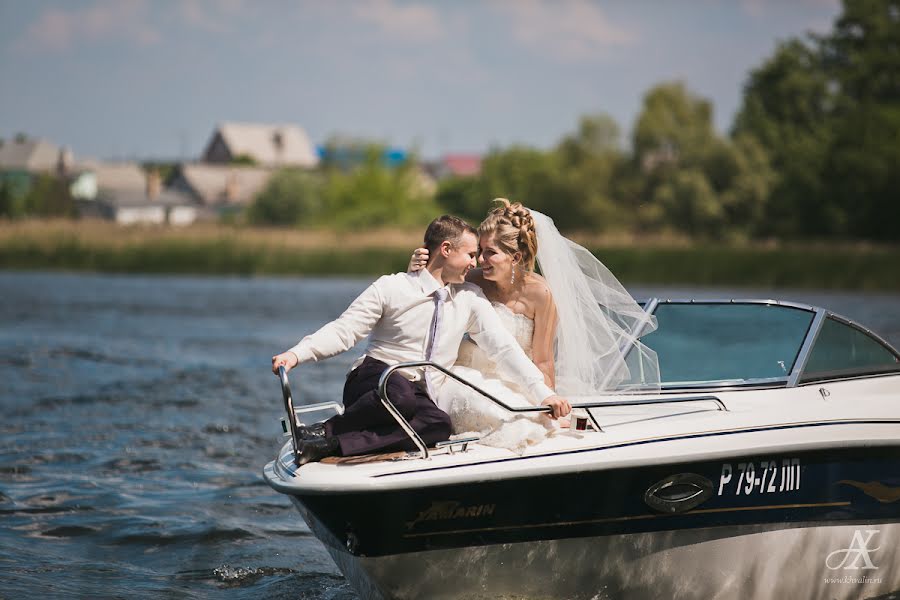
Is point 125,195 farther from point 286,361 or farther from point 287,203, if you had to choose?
point 286,361

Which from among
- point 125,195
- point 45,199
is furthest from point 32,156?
point 45,199

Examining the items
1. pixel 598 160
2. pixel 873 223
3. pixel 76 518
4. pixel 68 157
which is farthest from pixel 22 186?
pixel 76 518

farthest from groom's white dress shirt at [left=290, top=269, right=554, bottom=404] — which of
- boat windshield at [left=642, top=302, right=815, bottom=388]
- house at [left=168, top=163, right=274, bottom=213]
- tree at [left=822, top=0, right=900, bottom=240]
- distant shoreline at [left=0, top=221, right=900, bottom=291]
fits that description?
house at [left=168, top=163, right=274, bottom=213]

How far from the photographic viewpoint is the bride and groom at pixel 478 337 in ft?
17.1

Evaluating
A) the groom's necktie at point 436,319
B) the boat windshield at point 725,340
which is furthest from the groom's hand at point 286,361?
the boat windshield at point 725,340

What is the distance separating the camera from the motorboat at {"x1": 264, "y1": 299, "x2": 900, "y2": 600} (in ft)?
16.3

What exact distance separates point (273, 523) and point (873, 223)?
4406cm

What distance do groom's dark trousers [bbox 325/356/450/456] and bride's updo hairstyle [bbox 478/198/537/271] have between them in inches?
34.1

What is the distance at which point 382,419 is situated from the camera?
5.21 m

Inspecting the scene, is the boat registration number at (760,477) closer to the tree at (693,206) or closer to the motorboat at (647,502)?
the motorboat at (647,502)

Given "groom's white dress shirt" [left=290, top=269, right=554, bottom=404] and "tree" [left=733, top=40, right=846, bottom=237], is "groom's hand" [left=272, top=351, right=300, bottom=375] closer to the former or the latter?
"groom's white dress shirt" [left=290, top=269, right=554, bottom=404]

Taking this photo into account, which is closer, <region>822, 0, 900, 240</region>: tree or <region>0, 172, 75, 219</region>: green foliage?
<region>822, 0, 900, 240</region>: tree

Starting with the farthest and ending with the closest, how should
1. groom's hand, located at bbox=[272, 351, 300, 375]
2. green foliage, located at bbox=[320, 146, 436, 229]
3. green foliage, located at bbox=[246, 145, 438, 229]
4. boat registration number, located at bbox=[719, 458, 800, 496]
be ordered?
green foliage, located at bbox=[320, 146, 436, 229] < green foliage, located at bbox=[246, 145, 438, 229] < boat registration number, located at bbox=[719, 458, 800, 496] < groom's hand, located at bbox=[272, 351, 300, 375]

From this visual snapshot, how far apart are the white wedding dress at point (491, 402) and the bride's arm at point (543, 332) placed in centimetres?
3
